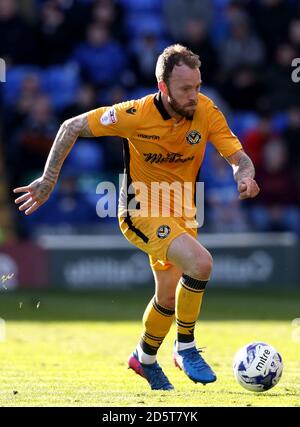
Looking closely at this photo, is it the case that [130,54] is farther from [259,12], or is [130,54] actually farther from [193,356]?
[193,356]

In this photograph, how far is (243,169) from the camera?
7.48 meters

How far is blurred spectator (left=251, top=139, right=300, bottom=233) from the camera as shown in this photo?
16922 mm

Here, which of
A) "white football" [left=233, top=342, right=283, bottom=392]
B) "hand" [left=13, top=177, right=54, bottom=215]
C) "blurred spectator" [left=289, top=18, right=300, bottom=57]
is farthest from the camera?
"blurred spectator" [left=289, top=18, right=300, bottom=57]

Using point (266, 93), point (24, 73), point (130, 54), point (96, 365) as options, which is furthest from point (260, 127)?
point (96, 365)

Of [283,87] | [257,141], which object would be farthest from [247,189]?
[283,87]

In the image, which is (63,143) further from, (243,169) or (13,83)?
(13,83)

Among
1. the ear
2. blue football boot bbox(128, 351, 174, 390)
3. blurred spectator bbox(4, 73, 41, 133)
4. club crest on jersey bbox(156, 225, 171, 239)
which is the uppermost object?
the ear

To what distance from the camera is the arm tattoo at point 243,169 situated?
739 centimetres

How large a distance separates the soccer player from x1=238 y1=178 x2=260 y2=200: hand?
0.06m

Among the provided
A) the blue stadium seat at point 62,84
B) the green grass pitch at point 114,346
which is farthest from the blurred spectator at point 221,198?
the blue stadium seat at point 62,84

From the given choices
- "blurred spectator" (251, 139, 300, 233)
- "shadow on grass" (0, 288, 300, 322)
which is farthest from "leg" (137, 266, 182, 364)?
"blurred spectator" (251, 139, 300, 233)

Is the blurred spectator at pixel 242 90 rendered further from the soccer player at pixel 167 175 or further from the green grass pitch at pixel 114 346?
the soccer player at pixel 167 175

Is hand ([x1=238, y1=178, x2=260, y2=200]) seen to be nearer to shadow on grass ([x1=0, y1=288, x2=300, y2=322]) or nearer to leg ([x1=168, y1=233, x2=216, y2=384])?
leg ([x1=168, y1=233, x2=216, y2=384])

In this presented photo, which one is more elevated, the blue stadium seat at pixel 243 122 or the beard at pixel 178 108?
the beard at pixel 178 108
